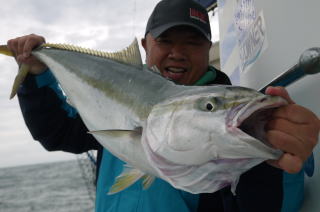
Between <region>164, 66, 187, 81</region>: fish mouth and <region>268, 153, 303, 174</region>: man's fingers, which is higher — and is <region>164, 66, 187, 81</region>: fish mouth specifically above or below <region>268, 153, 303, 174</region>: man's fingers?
below

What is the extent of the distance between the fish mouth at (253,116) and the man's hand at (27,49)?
169 cm

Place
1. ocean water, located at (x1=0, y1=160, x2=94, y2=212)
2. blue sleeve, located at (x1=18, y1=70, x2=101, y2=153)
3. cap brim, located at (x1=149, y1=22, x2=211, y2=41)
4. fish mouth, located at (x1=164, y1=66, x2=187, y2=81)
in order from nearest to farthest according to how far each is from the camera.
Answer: cap brim, located at (x1=149, y1=22, x2=211, y2=41) → fish mouth, located at (x1=164, y1=66, x2=187, y2=81) → blue sleeve, located at (x1=18, y1=70, x2=101, y2=153) → ocean water, located at (x1=0, y1=160, x2=94, y2=212)

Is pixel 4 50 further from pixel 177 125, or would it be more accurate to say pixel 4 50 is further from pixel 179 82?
pixel 177 125

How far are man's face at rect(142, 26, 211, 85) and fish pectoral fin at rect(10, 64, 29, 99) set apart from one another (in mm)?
886

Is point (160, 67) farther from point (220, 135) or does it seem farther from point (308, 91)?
point (220, 135)

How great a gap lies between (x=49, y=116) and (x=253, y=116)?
1.69 m

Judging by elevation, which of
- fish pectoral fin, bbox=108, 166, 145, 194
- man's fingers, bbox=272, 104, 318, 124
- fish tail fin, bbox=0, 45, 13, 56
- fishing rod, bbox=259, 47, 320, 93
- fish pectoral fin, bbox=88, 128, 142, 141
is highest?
fishing rod, bbox=259, 47, 320, 93

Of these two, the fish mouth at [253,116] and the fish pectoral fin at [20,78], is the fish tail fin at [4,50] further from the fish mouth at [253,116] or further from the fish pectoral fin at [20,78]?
the fish mouth at [253,116]

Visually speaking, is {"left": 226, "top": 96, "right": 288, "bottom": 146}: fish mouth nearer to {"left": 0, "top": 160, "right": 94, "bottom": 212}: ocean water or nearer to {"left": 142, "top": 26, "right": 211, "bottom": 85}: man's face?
{"left": 142, "top": 26, "right": 211, "bottom": 85}: man's face

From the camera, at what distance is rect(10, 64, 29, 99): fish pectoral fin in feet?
7.56

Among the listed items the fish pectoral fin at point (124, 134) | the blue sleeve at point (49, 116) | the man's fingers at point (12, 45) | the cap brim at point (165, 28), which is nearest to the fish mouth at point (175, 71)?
the cap brim at point (165, 28)

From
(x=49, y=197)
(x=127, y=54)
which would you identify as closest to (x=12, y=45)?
(x=127, y=54)

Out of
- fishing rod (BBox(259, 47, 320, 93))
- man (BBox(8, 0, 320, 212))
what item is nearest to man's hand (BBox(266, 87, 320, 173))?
man (BBox(8, 0, 320, 212))

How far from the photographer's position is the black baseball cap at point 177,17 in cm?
205
